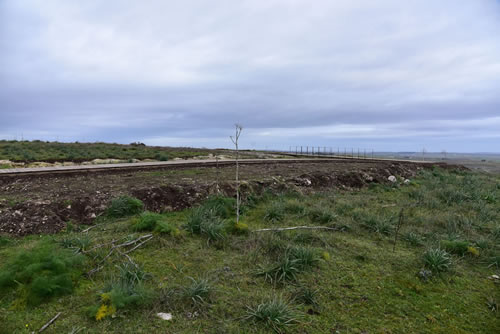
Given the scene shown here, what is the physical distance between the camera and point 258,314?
3.32 meters

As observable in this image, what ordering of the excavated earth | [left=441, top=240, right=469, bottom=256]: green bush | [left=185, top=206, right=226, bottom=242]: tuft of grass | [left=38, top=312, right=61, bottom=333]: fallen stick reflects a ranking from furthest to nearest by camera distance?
1. the excavated earth
2. [left=185, top=206, right=226, bottom=242]: tuft of grass
3. [left=441, top=240, right=469, bottom=256]: green bush
4. [left=38, top=312, right=61, bottom=333]: fallen stick

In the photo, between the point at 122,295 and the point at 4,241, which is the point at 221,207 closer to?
the point at 122,295

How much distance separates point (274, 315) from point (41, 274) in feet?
10.5

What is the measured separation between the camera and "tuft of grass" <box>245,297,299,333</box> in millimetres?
3197

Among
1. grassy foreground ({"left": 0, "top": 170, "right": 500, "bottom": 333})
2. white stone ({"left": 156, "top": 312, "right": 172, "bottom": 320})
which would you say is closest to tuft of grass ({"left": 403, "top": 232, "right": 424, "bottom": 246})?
grassy foreground ({"left": 0, "top": 170, "right": 500, "bottom": 333})

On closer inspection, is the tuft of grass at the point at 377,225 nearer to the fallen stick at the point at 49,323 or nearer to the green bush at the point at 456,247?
the green bush at the point at 456,247

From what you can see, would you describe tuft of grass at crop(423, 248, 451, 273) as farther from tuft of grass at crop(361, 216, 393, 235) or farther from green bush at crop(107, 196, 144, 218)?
green bush at crop(107, 196, 144, 218)

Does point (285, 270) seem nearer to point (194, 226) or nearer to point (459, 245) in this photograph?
point (194, 226)

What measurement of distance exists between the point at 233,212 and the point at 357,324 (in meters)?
4.93

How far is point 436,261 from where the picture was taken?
471cm

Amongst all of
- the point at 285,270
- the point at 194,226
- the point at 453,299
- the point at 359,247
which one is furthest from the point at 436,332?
the point at 194,226

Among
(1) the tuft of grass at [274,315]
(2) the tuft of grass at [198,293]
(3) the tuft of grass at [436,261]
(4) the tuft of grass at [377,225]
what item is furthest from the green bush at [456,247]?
(2) the tuft of grass at [198,293]

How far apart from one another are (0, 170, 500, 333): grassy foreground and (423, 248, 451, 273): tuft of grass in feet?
0.07

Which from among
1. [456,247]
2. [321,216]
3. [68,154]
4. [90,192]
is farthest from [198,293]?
[68,154]
